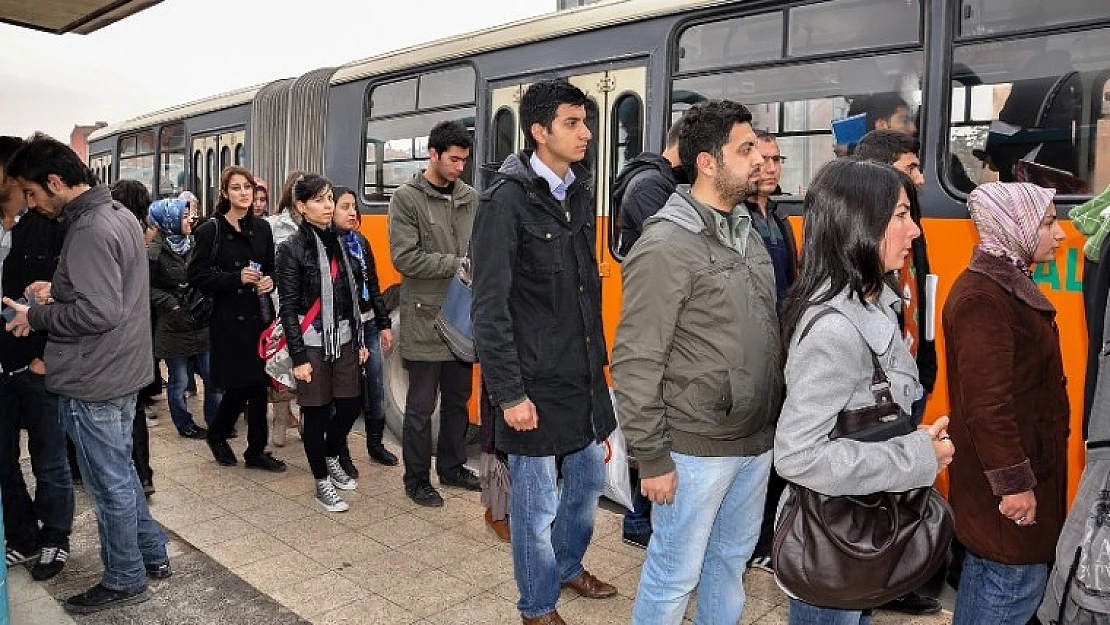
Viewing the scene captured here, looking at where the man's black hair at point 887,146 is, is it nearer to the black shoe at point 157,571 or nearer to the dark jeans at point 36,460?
the black shoe at point 157,571

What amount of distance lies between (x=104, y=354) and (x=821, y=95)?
3459 mm

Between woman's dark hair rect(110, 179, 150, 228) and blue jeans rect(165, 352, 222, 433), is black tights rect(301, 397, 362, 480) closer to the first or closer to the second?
blue jeans rect(165, 352, 222, 433)

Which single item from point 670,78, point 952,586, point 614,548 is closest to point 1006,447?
point 952,586

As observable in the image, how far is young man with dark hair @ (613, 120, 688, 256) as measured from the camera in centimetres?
399

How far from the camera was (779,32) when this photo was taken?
4.46 m

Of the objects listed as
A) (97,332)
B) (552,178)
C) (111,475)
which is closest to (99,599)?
(111,475)

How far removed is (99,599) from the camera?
4066 millimetres

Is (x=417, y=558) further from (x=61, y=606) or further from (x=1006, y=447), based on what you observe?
(x=1006, y=447)

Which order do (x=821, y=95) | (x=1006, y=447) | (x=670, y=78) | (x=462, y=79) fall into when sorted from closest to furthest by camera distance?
(x=1006, y=447) → (x=821, y=95) → (x=670, y=78) → (x=462, y=79)

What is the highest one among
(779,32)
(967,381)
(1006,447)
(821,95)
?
(779,32)

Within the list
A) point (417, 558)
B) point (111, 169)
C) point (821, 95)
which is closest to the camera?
point (821, 95)

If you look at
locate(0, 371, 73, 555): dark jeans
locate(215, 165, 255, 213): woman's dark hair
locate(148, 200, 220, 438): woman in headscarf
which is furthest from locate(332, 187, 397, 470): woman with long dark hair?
locate(0, 371, 73, 555): dark jeans

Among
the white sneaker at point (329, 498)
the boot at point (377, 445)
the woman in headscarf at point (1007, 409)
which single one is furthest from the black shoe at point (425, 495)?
the woman in headscarf at point (1007, 409)

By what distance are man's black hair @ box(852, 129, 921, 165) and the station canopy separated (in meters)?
3.37
